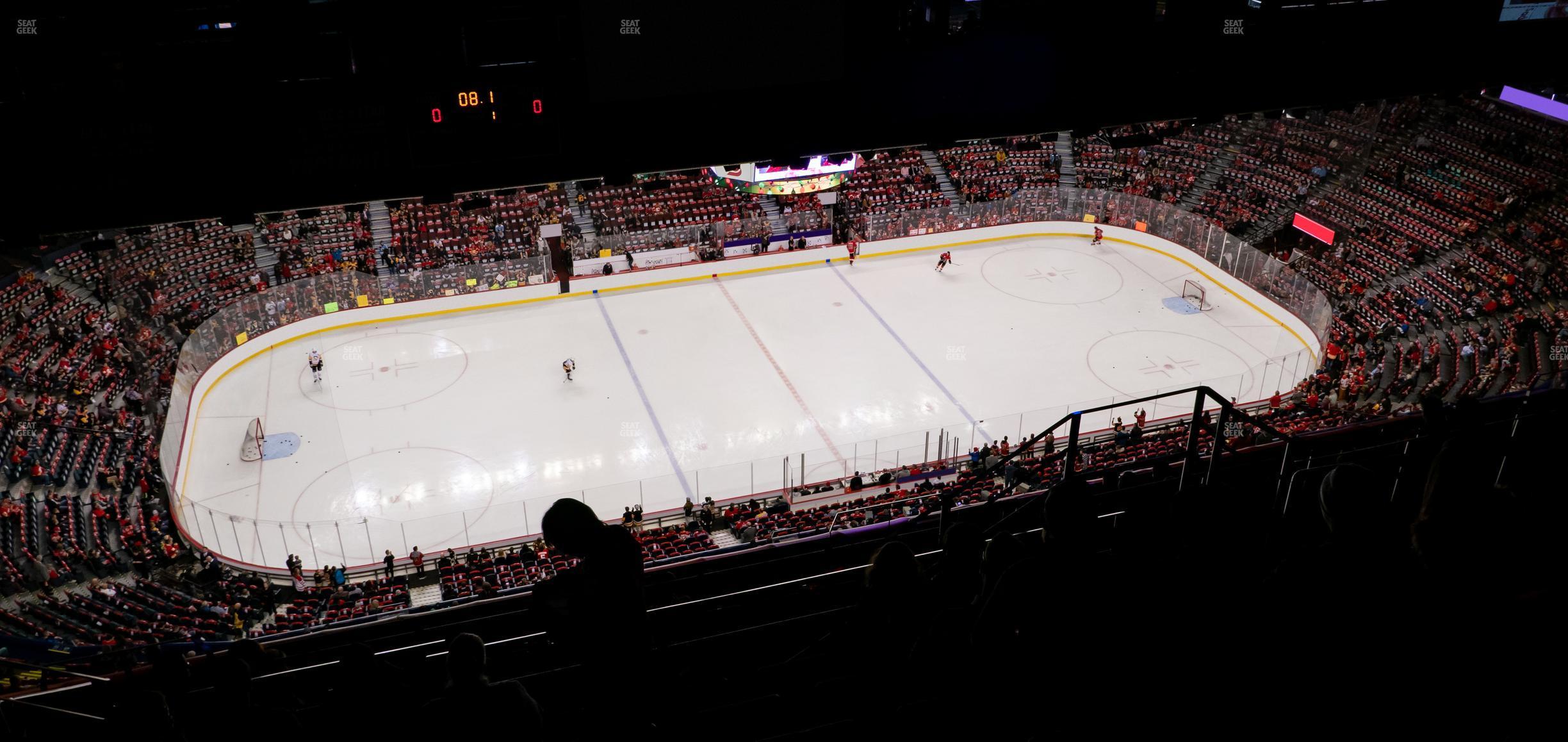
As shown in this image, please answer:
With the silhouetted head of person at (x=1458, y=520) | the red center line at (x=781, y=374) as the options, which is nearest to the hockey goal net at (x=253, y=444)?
the red center line at (x=781, y=374)

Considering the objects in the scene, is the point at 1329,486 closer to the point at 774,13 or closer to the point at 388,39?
the point at 774,13

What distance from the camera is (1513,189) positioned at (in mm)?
25766

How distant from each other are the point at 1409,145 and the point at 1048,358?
13.3m

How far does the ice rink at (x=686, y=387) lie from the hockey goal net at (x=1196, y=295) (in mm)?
353

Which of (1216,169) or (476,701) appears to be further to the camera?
(1216,169)

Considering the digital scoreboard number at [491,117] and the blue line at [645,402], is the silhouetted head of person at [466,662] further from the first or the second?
the blue line at [645,402]

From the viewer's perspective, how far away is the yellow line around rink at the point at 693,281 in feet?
76.2

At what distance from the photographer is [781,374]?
23.8 meters

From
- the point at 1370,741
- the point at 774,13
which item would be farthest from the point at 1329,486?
the point at 774,13

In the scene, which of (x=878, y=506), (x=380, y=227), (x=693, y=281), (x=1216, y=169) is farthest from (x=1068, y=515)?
(x=1216, y=169)

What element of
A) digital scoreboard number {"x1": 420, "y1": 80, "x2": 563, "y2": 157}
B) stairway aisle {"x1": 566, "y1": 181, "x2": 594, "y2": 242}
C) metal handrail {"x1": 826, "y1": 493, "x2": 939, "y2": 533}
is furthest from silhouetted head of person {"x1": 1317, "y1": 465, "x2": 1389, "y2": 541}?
stairway aisle {"x1": 566, "y1": 181, "x2": 594, "y2": 242}

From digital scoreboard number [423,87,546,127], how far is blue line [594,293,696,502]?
454 inches

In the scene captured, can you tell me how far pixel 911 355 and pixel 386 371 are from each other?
12.0 m

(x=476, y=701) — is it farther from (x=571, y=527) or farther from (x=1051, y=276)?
(x=1051, y=276)
